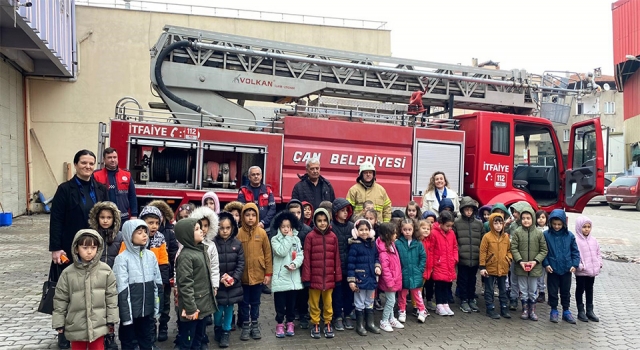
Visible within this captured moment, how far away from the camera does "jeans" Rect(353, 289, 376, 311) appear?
18.4ft


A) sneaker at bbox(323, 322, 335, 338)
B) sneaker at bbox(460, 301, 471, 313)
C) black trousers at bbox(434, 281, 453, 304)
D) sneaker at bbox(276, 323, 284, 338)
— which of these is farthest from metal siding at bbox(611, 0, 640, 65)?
sneaker at bbox(276, 323, 284, 338)

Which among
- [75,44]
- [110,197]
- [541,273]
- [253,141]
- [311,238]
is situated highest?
[75,44]

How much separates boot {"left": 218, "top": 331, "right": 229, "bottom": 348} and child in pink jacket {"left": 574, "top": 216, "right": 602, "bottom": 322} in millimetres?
4291

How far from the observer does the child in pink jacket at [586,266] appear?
627 centimetres

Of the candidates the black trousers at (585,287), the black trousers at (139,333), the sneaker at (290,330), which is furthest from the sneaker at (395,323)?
the black trousers at (139,333)

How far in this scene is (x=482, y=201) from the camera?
8.90 meters

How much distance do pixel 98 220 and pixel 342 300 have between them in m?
2.76

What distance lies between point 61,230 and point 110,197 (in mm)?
882

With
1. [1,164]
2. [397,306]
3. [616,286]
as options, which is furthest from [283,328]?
[1,164]

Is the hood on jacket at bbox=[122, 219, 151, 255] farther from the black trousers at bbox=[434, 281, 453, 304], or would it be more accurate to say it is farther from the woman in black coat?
the black trousers at bbox=[434, 281, 453, 304]

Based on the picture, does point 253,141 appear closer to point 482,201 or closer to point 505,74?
point 482,201

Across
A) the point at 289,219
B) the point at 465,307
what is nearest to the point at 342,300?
the point at 289,219

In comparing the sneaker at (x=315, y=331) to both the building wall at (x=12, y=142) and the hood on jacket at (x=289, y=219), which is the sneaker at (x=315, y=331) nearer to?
the hood on jacket at (x=289, y=219)

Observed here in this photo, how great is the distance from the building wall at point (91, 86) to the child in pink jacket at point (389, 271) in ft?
52.6
